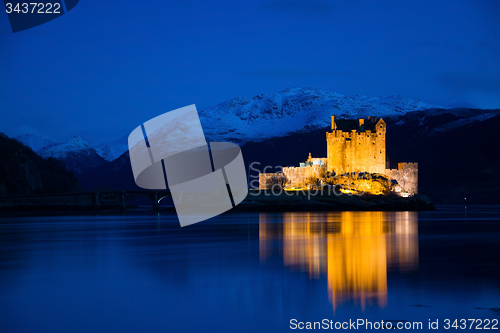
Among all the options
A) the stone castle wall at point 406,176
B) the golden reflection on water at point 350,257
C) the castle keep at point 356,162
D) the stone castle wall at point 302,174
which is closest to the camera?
the golden reflection on water at point 350,257

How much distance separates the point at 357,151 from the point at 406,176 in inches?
316

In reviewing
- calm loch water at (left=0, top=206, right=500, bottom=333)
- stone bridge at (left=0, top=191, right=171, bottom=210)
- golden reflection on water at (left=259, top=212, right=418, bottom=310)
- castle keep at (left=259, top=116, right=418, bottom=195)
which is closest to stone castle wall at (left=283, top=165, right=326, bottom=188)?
castle keep at (left=259, top=116, right=418, bottom=195)

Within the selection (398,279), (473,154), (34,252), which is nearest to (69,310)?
(398,279)

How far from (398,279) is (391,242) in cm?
1341

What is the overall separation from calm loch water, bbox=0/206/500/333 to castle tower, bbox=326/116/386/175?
55732 mm

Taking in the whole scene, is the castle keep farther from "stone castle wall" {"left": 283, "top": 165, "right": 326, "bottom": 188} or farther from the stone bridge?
the stone bridge

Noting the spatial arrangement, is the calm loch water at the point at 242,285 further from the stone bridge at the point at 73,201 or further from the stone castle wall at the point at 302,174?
the stone bridge at the point at 73,201

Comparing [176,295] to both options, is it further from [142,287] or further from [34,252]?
[34,252]

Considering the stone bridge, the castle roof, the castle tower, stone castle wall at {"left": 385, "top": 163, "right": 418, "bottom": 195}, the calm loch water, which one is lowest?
the calm loch water

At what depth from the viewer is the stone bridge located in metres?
86.6

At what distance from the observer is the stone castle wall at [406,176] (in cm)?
8556

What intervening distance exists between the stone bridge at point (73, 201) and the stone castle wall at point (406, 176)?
37213 mm

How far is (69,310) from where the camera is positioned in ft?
46.5

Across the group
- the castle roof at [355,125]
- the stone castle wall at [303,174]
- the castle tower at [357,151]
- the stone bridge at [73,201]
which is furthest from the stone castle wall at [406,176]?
the stone bridge at [73,201]
